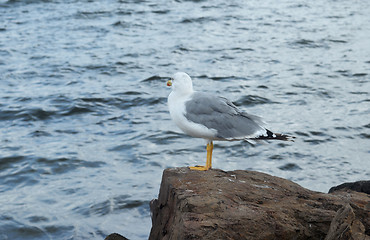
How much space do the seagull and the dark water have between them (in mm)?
1398

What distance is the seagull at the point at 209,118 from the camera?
5.12m

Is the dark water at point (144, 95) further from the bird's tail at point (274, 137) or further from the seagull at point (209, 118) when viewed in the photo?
the bird's tail at point (274, 137)

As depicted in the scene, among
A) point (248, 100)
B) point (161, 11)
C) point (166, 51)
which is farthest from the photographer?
point (161, 11)

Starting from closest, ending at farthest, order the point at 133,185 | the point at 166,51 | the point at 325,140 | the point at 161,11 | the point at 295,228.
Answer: the point at 295,228 → the point at 133,185 → the point at 325,140 → the point at 166,51 → the point at 161,11

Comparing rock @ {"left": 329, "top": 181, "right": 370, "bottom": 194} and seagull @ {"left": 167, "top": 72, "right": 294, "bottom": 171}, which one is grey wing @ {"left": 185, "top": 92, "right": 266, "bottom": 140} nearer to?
seagull @ {"left": 167, "top": 72, "right": 294, "bottom": 171}

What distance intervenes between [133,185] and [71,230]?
3.78ft

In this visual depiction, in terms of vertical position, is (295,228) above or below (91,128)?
above

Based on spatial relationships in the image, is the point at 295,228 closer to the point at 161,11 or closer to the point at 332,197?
the point at 332,197

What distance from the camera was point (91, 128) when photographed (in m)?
8.84

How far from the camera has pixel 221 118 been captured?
17.1ft

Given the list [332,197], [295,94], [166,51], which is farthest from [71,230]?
[166,51]

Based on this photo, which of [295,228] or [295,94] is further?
[295,94]

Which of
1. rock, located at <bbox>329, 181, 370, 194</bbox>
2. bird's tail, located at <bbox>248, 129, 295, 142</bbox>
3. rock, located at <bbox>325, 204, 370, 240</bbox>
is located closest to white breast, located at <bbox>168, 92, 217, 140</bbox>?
bird's tail, located at <bbox>248, 129, 295, 142</bbox>

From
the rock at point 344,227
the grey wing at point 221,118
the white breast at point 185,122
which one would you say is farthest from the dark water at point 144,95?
the rock at point 344,227
